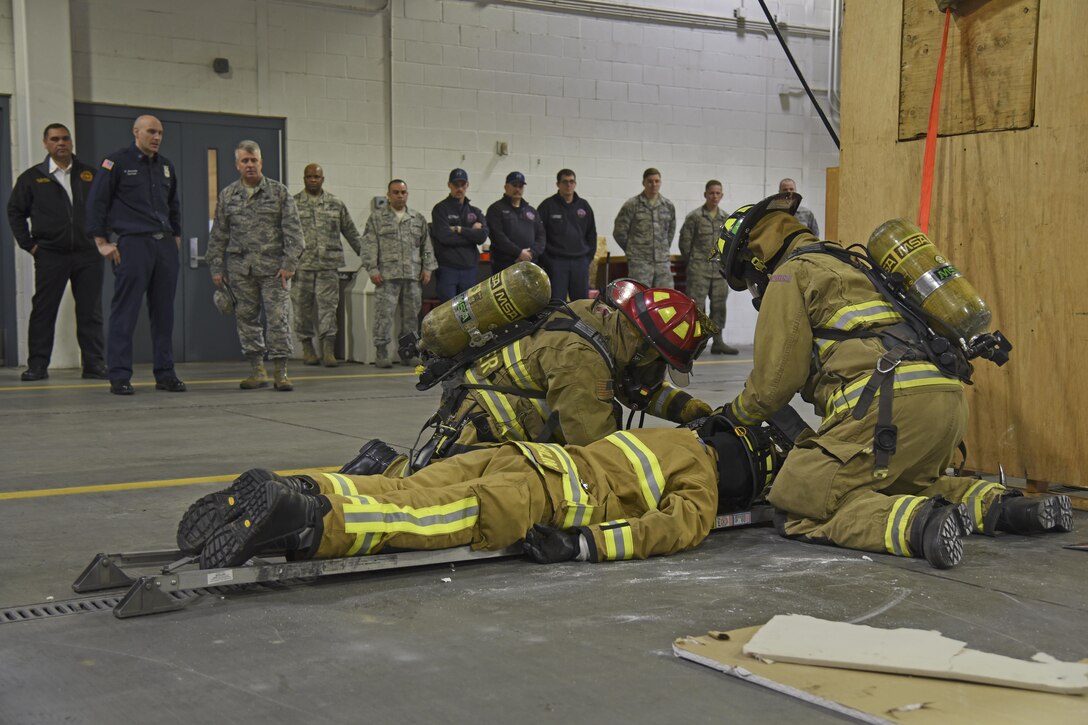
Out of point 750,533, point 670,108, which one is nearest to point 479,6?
point 670,108

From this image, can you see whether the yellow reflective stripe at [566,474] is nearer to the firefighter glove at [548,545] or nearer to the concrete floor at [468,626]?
the firefighter glove at [548,545]

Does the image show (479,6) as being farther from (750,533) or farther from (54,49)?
(750,533)

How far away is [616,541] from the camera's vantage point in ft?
13.6

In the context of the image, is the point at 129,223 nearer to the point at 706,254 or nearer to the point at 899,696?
the point at 706,254

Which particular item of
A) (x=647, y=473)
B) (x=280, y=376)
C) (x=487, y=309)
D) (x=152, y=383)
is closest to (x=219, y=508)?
(x=647, y=473)

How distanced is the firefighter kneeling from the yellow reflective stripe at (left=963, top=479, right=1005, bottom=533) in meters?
1.19

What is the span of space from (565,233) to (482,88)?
2486 mm

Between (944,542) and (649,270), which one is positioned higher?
(649,270)

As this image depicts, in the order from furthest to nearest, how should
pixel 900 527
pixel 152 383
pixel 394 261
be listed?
pixel 394 261 → pixel 152 383 → pixel 900 527

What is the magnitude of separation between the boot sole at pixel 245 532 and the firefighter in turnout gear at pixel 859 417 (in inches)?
80.9

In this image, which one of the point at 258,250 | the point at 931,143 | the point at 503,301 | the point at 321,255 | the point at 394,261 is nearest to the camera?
the point at 503,301

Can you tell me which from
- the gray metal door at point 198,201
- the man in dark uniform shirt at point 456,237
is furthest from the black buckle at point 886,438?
the gray metal door at point 198,201

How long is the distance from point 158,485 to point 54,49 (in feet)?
27.8

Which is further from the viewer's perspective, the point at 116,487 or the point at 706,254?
the point at 706,254
